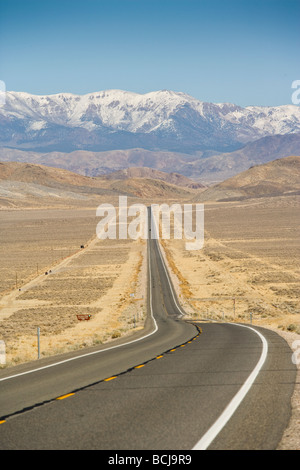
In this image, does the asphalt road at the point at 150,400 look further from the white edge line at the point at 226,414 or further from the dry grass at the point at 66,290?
the dry grass at the point at 66,290

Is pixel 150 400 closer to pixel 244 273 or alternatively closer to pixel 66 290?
pixel 66 290

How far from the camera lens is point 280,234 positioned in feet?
388

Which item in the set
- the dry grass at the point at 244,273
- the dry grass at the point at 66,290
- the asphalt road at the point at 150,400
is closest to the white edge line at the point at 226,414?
the asphalt road at the point at 150,400

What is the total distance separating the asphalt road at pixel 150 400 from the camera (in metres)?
7.70

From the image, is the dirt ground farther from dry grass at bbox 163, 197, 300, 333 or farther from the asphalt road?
the asphalt road

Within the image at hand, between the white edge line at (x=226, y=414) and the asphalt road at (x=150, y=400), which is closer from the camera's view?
the white edge line at (x=226, y=414)

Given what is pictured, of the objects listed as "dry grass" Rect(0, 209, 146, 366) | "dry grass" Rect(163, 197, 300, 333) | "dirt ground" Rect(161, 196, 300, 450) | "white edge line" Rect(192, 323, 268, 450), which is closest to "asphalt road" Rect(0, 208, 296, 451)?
"white edge line" Rect(192, 323, 268, 450)

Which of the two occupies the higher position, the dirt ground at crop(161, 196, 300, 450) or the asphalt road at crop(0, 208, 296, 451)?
the asphalt road at crop(0, 208, 296, 451)

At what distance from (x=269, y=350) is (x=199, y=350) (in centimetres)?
231

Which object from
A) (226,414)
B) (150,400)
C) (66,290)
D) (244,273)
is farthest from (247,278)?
(226,414)

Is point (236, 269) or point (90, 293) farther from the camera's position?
point (236, 269)

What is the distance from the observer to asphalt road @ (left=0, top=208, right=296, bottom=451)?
303 inches

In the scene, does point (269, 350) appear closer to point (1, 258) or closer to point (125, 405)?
point (125, 405)

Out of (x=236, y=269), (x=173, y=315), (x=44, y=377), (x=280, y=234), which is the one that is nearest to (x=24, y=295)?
(x=173, y=315)
